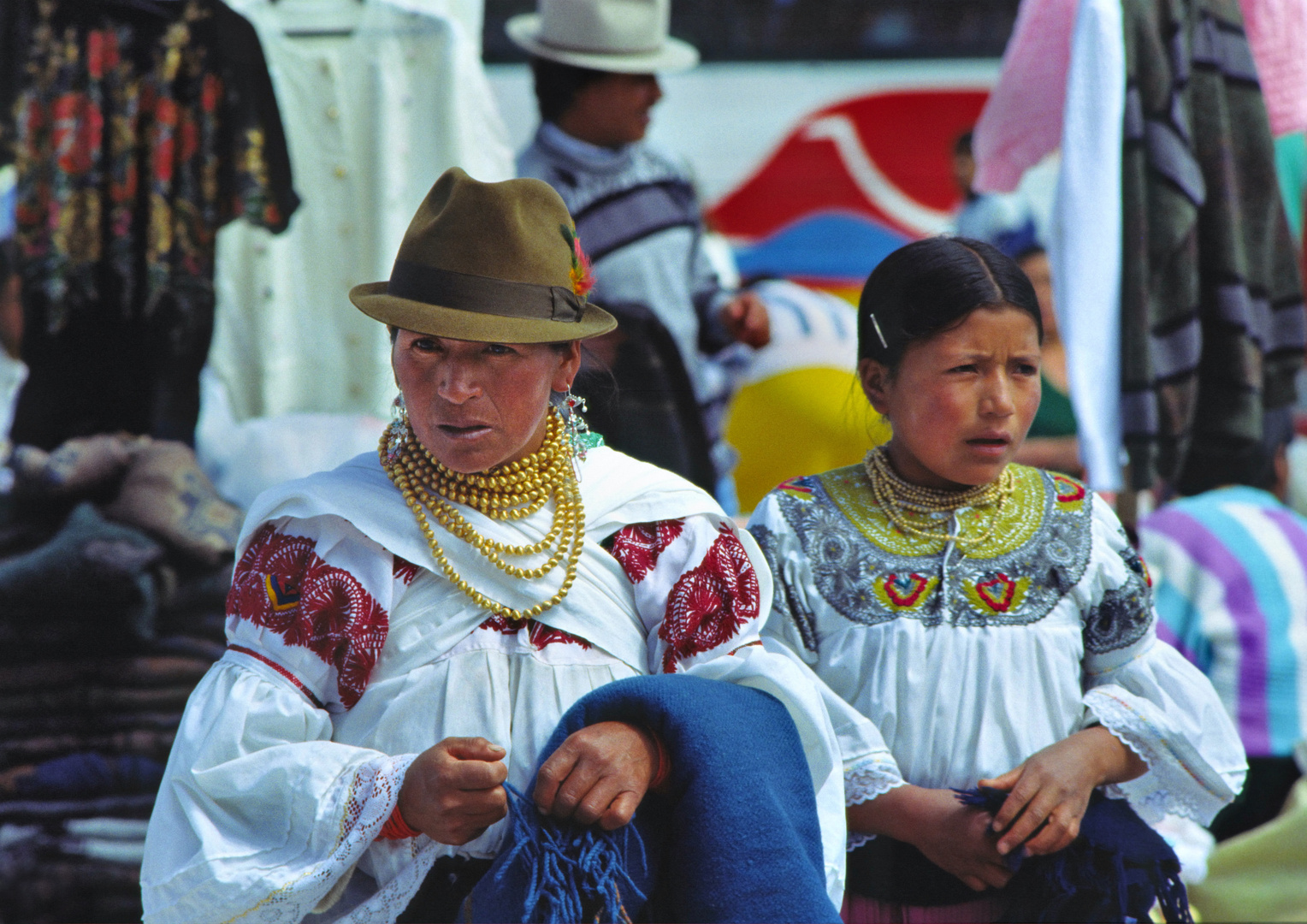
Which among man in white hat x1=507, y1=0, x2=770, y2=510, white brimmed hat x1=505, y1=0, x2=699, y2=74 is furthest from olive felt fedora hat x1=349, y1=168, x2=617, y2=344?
white brimmed hat x1=505, y1=0, x2=699, y2=74

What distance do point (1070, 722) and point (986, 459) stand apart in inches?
16.0

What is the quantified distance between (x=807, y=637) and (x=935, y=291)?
0.55 meters

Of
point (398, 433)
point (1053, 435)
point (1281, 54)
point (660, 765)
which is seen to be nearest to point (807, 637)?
point (660, 765)

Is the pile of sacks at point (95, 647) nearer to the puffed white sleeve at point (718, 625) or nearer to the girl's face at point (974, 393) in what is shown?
the puffed white sleeve at point (718, 625)

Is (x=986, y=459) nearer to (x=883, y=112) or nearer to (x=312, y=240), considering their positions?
(x=312, y=240)

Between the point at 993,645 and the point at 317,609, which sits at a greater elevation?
the point at 317,609

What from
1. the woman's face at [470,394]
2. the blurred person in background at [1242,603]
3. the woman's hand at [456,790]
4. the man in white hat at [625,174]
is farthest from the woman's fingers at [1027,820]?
the man in white hat at [625,174]

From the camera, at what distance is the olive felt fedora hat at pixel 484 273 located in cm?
160

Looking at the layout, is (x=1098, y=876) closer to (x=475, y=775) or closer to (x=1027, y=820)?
(x=1027, y=820)

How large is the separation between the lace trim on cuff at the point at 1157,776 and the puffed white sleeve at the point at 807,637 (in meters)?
0.33

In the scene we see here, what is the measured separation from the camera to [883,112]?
22.7 ft

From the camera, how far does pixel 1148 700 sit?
1.96 m

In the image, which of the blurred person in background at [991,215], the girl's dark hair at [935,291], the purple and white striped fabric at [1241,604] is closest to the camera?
the girl's dark hair at [935,291]

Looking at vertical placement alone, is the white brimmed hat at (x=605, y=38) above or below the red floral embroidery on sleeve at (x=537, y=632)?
above
